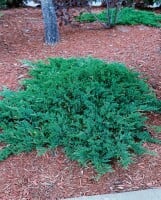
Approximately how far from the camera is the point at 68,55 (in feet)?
17.8

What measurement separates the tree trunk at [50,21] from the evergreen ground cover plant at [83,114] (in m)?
1.61

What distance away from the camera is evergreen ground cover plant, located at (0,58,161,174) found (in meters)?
3.23

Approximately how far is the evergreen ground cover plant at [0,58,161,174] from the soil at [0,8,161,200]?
0.31ft

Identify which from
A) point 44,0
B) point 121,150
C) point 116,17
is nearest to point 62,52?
point 44,0

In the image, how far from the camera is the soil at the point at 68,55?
9.80 feet

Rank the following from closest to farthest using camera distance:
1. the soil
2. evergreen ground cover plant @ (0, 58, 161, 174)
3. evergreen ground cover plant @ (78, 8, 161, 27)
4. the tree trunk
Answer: the soil
evergreen ground cover plant @ (0, 58, 161, 174)
the tree trunk
evergreen ground cover plant @ (78, 8, 161, 27)

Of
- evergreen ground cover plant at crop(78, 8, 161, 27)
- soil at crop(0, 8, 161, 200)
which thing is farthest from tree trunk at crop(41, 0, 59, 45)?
evergreen ground cover plant at crop(78, 8, 161, 27)

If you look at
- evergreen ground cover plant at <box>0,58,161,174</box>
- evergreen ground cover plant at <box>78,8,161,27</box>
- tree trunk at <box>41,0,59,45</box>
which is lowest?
evergreen ground cover plant at <box>0,58,161,174</box>

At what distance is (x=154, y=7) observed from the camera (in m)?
9.87

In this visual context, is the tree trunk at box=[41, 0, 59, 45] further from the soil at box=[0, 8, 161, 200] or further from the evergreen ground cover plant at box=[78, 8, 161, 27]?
the evergreen ground cover plant at box=[78, 8, 161, 27]

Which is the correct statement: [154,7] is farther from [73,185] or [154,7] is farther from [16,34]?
[73,185]

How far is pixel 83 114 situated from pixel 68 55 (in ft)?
6.52

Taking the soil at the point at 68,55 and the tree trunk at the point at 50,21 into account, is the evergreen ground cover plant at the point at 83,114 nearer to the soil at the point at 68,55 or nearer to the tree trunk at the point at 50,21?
the soil at the point at 68,55

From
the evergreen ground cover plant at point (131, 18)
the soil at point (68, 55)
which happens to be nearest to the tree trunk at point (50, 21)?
the soil at point (68, 55)
